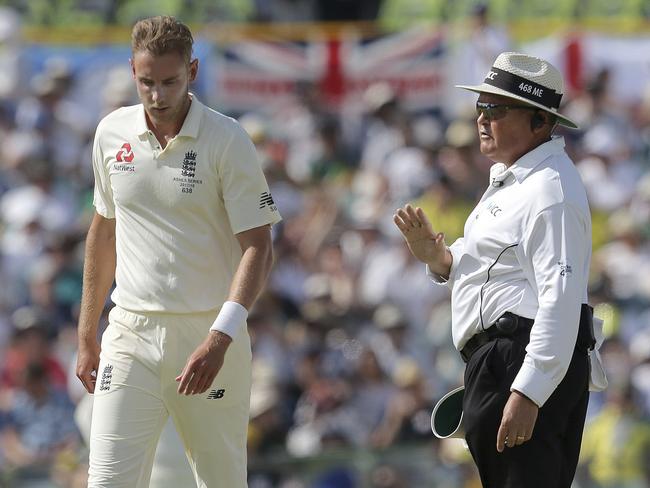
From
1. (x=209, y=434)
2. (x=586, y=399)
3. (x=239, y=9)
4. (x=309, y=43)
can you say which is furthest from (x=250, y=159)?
(x=239, y=9)

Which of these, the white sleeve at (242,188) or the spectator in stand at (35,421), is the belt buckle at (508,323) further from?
the spectator in stand at (35,421)

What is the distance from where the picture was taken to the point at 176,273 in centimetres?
546

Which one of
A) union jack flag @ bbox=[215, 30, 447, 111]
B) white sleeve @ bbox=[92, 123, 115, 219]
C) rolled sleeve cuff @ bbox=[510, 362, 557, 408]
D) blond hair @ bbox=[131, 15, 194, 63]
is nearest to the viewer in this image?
rolled sleeve cuff @ bbox=[510, 362, 557, 408]

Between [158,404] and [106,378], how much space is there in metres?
0.23

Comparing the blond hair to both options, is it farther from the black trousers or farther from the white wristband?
the black trousers

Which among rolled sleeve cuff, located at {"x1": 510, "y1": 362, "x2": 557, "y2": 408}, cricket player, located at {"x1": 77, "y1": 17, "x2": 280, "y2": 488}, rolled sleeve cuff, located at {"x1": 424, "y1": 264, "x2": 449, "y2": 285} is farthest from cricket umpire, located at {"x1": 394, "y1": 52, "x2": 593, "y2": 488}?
cricket player, located at {"x1": 77, "y1": 17, "x2": 280, "y2": 488}

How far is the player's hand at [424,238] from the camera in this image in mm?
5402

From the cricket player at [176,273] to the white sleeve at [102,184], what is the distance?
9cm

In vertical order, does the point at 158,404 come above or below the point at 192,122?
below

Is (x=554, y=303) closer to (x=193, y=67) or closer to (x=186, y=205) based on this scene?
(x=186, y=205)

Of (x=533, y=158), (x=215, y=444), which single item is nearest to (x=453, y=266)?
(x=533, y=158)

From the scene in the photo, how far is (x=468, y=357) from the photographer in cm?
525

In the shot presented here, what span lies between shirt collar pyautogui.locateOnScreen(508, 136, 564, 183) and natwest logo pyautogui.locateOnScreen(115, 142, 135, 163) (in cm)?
149

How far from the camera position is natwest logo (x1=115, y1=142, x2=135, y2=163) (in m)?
5.52
